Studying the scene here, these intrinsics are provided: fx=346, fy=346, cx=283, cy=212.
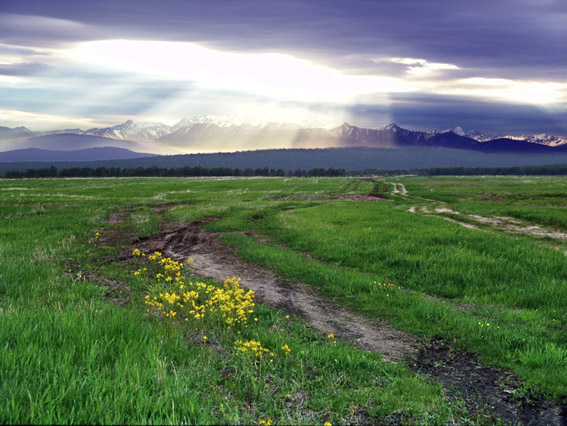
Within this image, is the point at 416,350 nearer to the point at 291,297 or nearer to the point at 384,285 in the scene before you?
the point at 384,285

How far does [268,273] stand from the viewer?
1384cm

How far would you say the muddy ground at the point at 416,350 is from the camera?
18.0 feet

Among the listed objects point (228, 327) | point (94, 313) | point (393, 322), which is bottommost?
point (393, 322)

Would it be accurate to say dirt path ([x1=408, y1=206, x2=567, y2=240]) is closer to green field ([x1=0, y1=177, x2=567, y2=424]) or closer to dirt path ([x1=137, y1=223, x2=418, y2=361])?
green field ([x1=0, y1=177, x2=567, y2=424])

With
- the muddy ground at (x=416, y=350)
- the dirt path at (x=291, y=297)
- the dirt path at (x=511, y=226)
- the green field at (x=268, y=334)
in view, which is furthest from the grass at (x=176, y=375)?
the dirt path at (x=511, y=226)

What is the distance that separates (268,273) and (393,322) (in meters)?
5.75

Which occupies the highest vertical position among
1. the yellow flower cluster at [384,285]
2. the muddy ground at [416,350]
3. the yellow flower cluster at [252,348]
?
the yellow flower cluster at [252,348]

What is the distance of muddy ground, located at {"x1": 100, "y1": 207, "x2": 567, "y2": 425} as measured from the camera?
18.0 feet

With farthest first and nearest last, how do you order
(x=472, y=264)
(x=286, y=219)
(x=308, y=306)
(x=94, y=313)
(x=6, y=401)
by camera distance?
(x=286, y=219), (x=472, y=264), (x=308, y=306), (x=94, y=313), (x=6, y=401)

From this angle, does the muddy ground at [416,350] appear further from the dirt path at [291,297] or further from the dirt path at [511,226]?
the dirt path at [511,226]

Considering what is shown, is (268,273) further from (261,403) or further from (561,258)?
(561,258)

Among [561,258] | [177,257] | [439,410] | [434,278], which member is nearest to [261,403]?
[439,410]

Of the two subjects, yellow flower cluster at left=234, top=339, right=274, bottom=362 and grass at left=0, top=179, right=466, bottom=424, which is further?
yellow flower cluster at left=234, top=339, right=274, bottom=362

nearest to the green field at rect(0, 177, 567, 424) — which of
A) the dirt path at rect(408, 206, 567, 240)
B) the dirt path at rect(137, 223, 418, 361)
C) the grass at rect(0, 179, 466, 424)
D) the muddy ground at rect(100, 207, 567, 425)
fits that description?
the grass at rect(0, 179, 466, 424)
